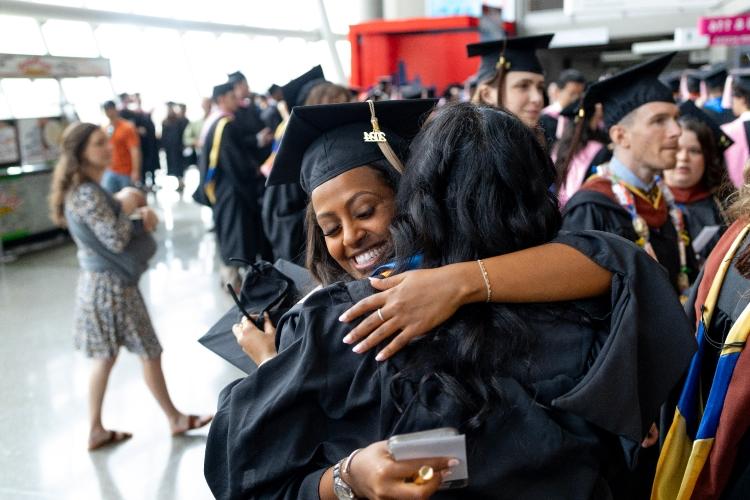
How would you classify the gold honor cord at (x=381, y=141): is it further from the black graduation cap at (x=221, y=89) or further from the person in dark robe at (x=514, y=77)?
the black graduation cap at (x=221, y=89)

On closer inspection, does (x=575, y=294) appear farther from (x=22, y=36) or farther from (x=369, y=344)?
(x=22, y=36)

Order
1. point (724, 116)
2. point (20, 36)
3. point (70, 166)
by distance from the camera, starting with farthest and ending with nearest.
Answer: point (20, 36)
point (724, 116)
point (70, 166)

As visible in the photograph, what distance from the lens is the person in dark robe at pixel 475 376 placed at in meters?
1.11

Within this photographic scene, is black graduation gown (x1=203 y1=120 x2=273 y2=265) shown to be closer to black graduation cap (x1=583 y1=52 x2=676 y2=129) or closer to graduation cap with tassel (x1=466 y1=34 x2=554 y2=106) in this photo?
graduation cap with tassel (x1=466 y1=34 x2=554 y2=106)

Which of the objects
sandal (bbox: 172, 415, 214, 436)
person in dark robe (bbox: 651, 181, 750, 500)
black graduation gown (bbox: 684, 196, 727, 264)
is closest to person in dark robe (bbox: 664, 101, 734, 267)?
black graduation gown (bbox: 684, 196, 727, 264)

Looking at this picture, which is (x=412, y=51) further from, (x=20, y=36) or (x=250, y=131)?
(x=250, y=131)

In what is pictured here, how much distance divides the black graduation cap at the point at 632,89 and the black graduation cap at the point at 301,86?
145 centimetres

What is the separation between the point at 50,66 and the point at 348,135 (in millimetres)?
8665

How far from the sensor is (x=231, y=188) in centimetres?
613

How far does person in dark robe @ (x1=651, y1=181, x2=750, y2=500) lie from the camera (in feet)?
4.58

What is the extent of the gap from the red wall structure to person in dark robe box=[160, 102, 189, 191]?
4426 mm

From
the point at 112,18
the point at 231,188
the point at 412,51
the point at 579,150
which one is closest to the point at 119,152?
the point at 231,188

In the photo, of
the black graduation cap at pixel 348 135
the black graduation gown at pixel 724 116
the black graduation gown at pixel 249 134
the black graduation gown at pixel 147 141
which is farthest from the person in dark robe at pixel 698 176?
the black graduation gown at pixel 147 141

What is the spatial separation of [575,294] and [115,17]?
1280cm
